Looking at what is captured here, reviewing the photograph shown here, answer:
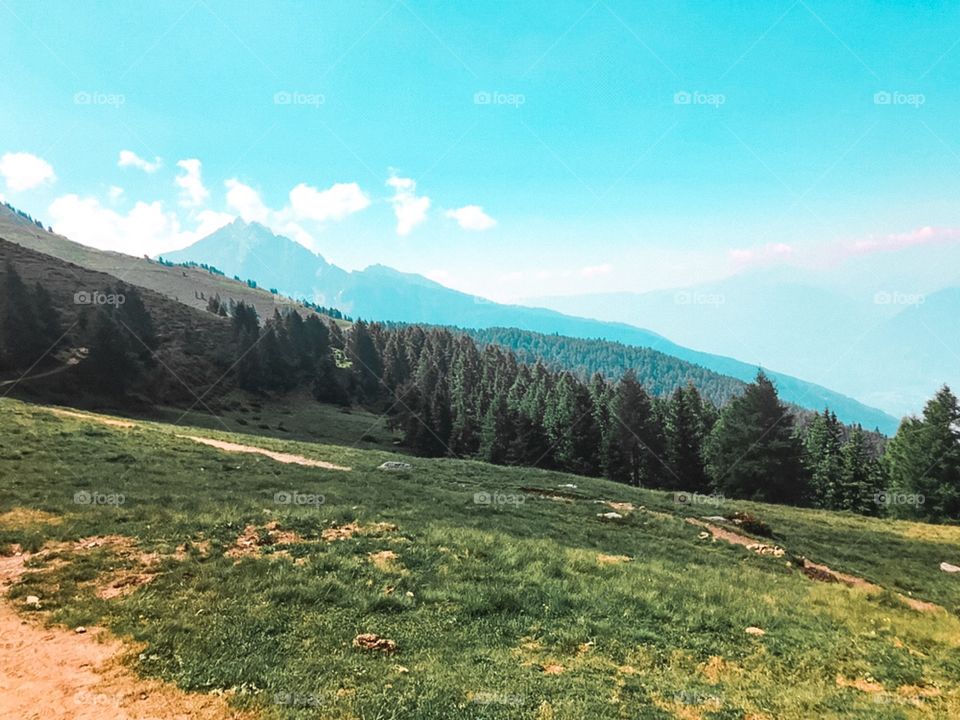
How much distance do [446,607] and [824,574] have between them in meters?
18.1

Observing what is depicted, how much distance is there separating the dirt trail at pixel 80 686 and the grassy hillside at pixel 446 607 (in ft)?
1.29

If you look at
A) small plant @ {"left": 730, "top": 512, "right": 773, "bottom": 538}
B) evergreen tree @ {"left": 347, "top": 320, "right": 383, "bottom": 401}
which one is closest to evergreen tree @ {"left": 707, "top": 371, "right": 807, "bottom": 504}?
small plant @ {"left": 730, "top": 512, "right": 773, "bottom": 538}

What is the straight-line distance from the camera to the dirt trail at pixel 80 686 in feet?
24.7

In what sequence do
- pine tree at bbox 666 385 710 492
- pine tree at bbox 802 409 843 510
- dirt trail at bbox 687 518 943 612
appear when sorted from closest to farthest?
dirt trail at bbox 687 518 943 612 → pine tree at bbox 802 409 843 510 → pine tree at bbox 666 385 710 492

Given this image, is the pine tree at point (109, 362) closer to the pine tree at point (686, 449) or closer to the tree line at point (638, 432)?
the tree line at point (638, 432)

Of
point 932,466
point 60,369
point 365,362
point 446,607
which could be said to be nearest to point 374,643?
point 446,607

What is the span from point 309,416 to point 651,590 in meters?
82.8

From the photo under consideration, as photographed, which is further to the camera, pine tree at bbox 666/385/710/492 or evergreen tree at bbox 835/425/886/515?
pine tree at bbox 666/385/710/492

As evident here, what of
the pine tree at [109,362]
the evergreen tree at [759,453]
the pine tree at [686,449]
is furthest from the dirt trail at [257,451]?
the pine tree at [686,449]

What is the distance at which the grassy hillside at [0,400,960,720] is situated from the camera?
879 cm

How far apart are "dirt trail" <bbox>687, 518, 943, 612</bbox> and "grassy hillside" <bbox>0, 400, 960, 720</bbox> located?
28.6 inches

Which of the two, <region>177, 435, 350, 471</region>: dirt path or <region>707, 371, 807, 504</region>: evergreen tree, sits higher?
<region>707, 371, 807, 504</region>: evergreen tree

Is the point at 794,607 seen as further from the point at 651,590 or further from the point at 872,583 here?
the point at 872,583

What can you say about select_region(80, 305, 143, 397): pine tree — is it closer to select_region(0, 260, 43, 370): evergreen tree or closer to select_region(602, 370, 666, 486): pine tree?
select_region(0, 260, 43, 370): evergreen tree
